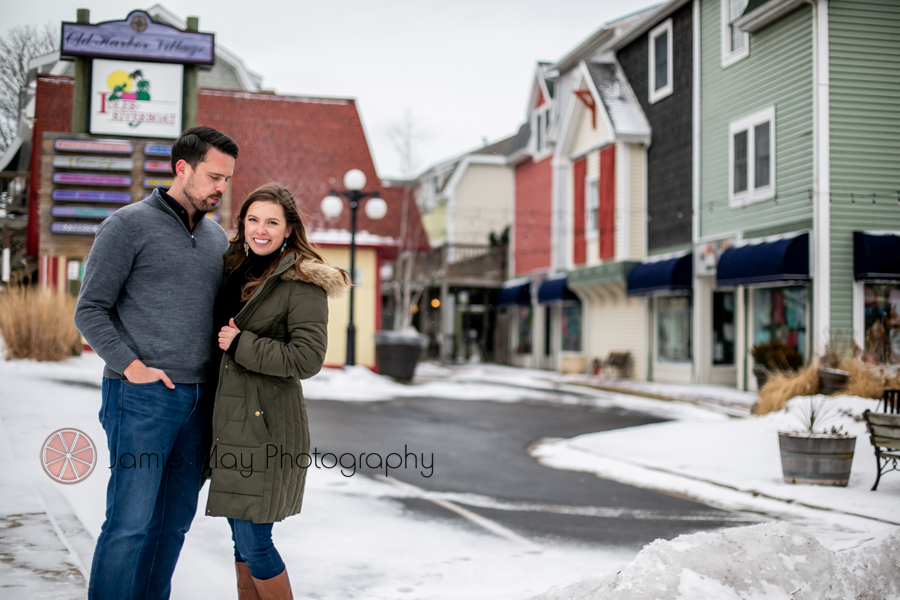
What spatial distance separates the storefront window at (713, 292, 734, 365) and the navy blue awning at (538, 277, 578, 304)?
5873 millimetres

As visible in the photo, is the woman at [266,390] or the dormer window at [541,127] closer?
the woman at [266,390]

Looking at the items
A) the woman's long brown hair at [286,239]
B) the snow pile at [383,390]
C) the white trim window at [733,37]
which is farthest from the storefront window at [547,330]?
the woman's long brown hair at [286,239]

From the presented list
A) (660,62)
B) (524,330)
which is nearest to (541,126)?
(524,330)

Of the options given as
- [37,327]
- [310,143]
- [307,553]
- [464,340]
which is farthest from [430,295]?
[307,553]

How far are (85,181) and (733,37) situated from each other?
8382mm

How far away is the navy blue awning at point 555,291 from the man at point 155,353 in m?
20.9

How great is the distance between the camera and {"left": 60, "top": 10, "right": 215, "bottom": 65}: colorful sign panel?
25.3 feet

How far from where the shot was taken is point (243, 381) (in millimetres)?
2998

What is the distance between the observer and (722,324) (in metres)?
18.3

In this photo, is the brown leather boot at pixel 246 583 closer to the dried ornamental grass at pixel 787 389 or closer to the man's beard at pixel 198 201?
the man's beard at pixel 198 201

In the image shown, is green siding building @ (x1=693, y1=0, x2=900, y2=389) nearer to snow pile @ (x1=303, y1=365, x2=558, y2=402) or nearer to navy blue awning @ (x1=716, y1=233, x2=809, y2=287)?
navy blue awning @ (x1=716, y1=233, x2=809, y2=287)

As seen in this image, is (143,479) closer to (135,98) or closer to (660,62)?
(135,98)

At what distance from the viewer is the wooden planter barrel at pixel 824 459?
709 cm

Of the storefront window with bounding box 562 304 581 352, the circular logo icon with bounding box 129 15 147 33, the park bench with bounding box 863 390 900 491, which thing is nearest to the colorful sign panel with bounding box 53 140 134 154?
the circular logo icon with bounding box 129 15 147 33
